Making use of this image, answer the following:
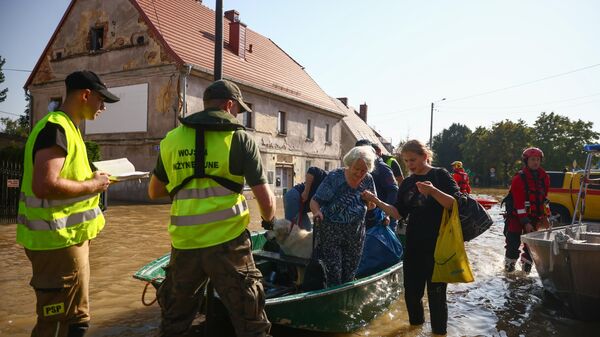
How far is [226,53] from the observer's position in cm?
2050

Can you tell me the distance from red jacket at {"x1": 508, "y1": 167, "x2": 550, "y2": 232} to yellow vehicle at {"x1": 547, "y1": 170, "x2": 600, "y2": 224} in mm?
7312

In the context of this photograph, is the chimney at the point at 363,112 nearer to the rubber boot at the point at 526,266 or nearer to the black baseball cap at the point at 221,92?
the rubber boot at the point at 526,266

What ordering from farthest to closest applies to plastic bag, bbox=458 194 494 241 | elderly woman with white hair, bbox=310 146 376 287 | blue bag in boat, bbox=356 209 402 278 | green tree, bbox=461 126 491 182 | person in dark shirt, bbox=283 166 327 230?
1. green tree, bbox=461 126 491 182
2. person in dark shirt, bbox=283 166 327 230
3. blue bag in boat, bbox=356 209 402 278
4. elderly woman with white hair, bbox=310 146 376 287
5. plastic bag, bbox=458 194 494 241

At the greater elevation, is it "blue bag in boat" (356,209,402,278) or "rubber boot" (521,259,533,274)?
"blue bag in boat" (356,209,402,278)

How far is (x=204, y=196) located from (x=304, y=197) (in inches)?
137

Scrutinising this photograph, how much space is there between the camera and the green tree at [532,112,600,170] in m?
47.4

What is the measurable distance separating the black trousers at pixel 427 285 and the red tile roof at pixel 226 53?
14.8 meters

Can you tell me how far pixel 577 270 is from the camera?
4.66m

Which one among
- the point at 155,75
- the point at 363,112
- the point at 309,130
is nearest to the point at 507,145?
the point at 363,112

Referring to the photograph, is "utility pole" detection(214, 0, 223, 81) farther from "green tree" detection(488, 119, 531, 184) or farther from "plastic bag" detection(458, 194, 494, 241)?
"green tree" detection(488, 119, 531, 184)

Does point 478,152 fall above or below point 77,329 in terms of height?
above

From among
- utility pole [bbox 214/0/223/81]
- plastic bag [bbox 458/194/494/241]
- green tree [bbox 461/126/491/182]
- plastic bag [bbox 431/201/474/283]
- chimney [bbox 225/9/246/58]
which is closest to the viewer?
plastic bag [bbox 431/201/474/283]

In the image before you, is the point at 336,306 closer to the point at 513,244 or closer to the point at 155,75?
the point at 513,244

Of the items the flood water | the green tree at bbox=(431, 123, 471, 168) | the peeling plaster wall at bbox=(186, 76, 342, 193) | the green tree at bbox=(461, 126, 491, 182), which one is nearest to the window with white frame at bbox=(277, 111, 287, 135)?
the peeling plaster wall at bbox=(186, 76, 342, 193)
